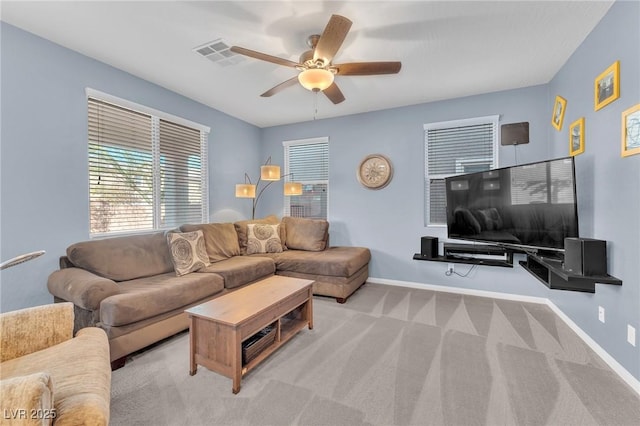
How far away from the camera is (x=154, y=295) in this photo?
2287 mm

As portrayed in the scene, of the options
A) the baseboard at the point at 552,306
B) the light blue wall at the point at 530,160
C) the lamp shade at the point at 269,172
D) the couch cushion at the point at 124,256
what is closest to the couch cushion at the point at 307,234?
the light blue wall at the point at 530,160

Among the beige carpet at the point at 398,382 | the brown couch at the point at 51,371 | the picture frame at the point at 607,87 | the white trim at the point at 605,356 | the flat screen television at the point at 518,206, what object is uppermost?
the picture frame at the point at 607,87

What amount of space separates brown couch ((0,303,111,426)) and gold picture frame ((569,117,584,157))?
385 cm

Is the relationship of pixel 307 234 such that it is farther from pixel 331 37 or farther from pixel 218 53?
pixel 331 37

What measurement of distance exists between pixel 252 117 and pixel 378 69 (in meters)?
2.95

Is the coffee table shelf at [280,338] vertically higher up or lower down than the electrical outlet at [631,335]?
lower down

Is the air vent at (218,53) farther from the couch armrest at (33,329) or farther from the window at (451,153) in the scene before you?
the window at (451,153)

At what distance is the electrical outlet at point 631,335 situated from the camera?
1.85m

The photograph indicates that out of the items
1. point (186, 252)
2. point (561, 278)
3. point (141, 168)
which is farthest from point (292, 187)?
point (561, 278)

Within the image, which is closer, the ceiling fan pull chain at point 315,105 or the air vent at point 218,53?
the air vent at point 218,53

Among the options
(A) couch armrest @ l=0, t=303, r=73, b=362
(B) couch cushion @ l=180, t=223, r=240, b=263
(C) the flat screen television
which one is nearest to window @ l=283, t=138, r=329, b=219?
(B) couch cushion @ l=180, t=223, r=240, b=263

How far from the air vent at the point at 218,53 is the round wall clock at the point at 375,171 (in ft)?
7.74

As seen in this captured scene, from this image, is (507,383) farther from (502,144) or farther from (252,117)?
(252,117)

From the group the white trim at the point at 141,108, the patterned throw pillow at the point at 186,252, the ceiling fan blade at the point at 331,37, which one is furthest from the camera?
the patterned throw pillow at the point at 186,252
